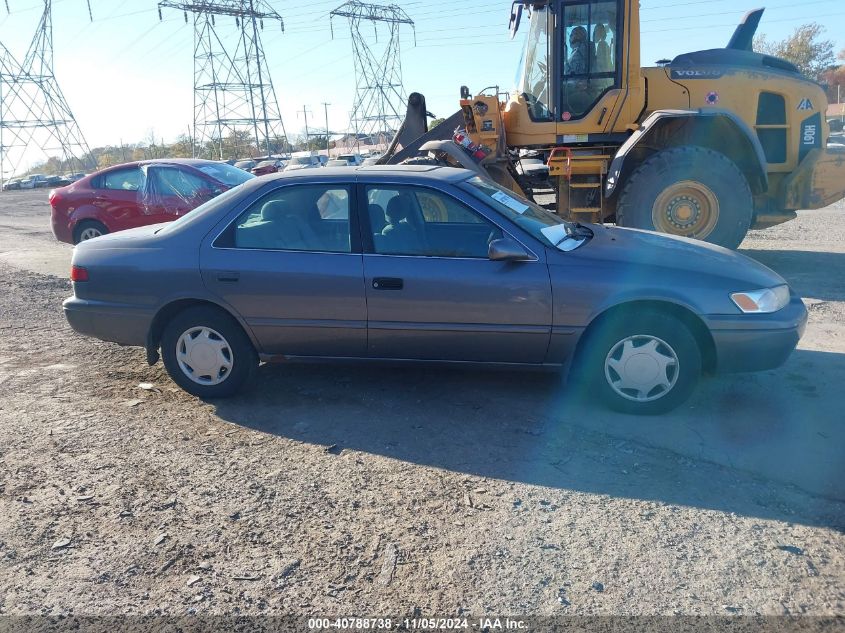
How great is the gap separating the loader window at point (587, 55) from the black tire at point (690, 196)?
4.21 ft

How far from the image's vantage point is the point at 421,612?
262cm

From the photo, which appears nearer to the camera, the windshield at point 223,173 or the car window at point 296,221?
the car window at point 296,221

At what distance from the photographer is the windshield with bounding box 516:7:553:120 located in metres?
8.78

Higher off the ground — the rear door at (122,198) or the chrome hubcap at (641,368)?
the rear door at (122,198)

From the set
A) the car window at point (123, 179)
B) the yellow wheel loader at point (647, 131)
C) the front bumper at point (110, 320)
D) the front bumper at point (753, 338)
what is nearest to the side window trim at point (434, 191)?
the front bumper at point (753, 338)

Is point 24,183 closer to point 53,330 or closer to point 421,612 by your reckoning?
point 53,330

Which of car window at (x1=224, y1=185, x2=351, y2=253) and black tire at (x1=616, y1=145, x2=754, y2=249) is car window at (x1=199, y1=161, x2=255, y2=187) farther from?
car window at (x1=224, y1=185, x2=351, y2=253)

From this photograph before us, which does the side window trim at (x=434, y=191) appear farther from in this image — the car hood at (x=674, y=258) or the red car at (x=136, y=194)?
the red car at (x=136, y=194)

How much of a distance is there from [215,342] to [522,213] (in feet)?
7.50

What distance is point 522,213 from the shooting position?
4637mm

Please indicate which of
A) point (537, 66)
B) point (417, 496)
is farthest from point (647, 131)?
point (417, 496)

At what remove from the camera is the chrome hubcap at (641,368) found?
4.15 m

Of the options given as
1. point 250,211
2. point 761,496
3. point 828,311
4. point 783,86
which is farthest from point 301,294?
point 783,86

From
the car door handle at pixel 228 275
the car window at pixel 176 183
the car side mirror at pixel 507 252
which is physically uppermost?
the car window at pixel 176 183
